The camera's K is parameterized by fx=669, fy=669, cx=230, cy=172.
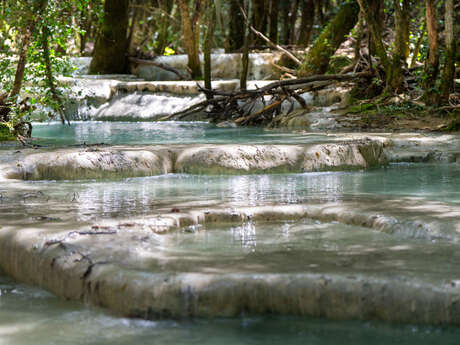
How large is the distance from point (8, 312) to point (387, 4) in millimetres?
14721

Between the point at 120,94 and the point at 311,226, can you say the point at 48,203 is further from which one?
the point at 120,94

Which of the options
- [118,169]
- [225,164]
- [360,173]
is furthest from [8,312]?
[360,173]

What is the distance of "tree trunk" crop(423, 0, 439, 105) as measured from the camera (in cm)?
1177

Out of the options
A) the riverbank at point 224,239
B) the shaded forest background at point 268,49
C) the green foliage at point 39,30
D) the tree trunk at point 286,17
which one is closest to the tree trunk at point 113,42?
the shaded forest background at point 268,49

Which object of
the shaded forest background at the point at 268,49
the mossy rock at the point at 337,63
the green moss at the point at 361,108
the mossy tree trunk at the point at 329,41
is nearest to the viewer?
the shaded forest background at the point at 268,49

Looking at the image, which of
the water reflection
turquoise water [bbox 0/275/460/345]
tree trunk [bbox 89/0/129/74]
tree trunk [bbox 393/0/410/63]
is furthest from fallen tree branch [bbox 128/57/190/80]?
turquoise water [bbox 0/275/460/345]

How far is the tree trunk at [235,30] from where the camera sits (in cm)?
2105

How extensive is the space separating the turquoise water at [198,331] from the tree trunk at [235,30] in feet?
59.9

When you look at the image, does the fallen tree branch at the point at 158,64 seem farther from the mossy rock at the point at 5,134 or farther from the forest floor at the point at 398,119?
the mossy rock at the point at 5,134

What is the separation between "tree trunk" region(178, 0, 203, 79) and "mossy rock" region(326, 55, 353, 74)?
4111 mm

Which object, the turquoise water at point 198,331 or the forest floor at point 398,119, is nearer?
the turquoise water at point 198,331

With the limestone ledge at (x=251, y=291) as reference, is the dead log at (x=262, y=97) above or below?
above

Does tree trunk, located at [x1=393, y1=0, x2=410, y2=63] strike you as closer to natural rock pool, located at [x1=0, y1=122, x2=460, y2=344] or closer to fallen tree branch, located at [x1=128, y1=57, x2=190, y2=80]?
natural rock pool, located at [x1=0, y1=122, x2=460, y2=344]

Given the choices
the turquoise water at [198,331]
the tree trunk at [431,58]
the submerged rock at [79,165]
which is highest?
the tree trunk at [431,58]
